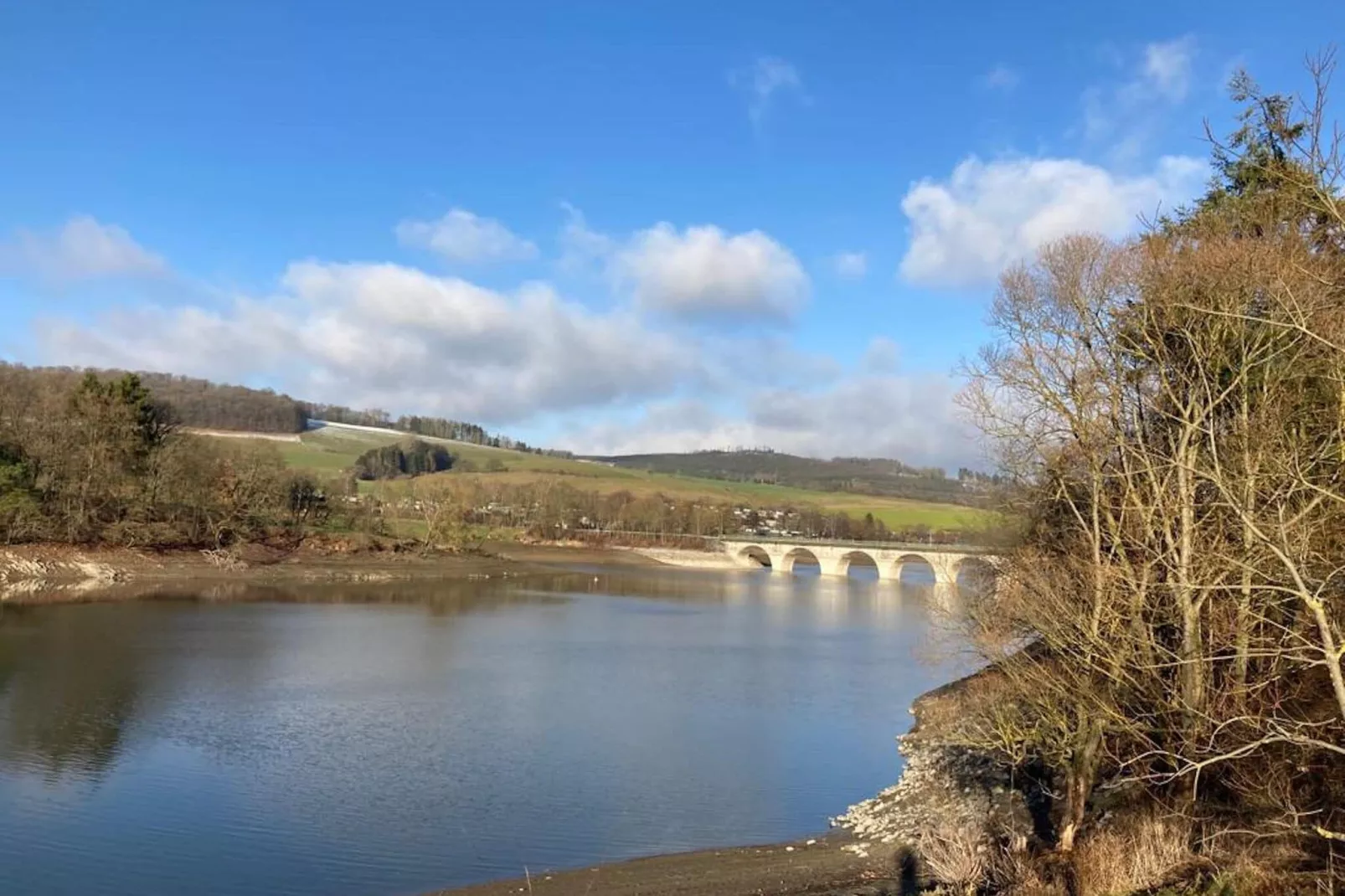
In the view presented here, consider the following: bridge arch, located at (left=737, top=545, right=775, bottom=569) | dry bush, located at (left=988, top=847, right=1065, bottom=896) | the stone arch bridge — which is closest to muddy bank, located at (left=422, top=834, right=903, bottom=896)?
dry bush, located at (left=988, top=847, right=1065, bottom=896)

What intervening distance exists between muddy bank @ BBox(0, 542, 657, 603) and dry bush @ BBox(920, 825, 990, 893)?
4635cm

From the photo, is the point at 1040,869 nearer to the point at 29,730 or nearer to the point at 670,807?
the point at 670,807

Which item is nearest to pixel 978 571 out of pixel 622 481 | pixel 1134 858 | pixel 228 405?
pixel 1134 858

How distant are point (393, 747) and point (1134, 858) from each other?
1583cm

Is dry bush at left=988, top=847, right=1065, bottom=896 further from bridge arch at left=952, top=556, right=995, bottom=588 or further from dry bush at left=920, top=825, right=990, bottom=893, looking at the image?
bridge arch at left=952, top=556, right=995, bottom=588

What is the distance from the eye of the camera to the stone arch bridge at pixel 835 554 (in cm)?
10903

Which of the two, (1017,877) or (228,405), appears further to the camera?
(228,405)

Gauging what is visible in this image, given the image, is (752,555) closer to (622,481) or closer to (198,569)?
(622,481)

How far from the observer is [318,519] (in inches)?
3194

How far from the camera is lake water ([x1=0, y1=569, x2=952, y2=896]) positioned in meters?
14.6

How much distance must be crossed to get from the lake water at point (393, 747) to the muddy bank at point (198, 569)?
33.7 ft

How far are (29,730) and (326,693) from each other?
7.80 meters

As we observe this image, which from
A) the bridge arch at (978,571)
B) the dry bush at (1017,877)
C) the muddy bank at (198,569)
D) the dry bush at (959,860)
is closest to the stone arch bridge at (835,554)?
the muddy bank at (198,569)

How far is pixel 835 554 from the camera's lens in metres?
125
